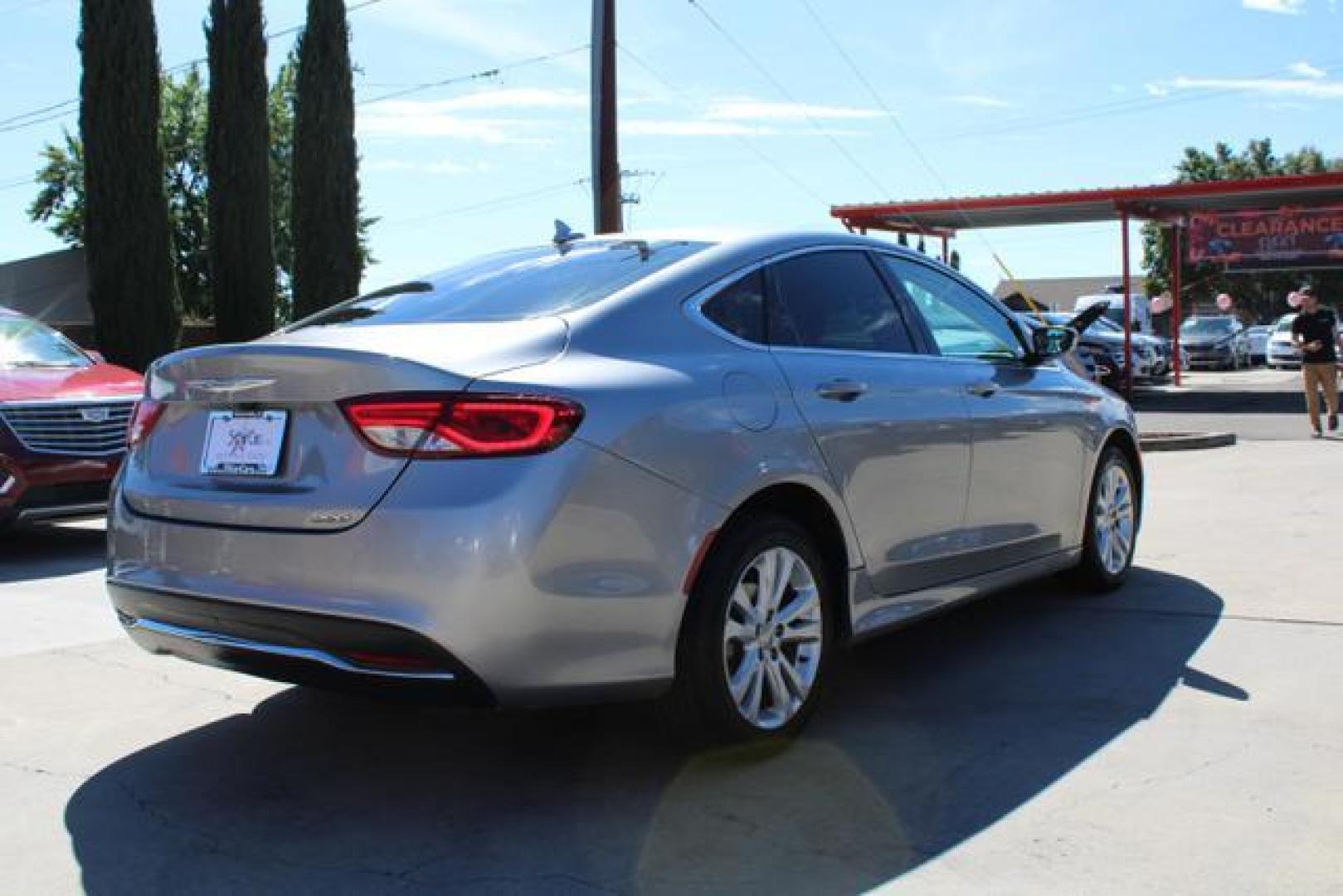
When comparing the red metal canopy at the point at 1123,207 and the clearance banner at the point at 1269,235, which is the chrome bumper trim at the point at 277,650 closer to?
the red metal canopy at the point at 1123,207

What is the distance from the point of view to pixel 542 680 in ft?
10.6

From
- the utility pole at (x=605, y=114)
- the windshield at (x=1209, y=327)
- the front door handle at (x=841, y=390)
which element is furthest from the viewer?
the windshield at (x=1209, y=327)

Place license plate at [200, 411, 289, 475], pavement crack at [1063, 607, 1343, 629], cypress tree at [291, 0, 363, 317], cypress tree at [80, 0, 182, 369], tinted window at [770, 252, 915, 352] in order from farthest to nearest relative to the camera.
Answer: cypress tree at [291, 0, 363, 317], cypress tree at [80, 0, 182, 369], pavement crack at [1063, 607, 1343, 629], tinted window at [770, 252, 915, 352], license plate at [200, 411, 289, 475]

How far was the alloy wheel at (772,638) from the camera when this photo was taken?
3.69 m

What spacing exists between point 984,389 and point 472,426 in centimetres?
240

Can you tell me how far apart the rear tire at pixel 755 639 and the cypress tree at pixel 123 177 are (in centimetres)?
1687

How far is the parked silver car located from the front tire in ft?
4.58

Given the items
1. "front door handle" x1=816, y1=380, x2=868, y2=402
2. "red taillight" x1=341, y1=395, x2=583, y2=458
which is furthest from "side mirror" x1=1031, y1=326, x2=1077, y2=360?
"red taillight" x1=341, y1=395, x2=583, y2=458

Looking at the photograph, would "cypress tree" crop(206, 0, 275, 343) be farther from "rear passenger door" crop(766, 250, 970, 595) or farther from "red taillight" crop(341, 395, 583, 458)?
"red taillight" crop(341, 395, 583, 458)

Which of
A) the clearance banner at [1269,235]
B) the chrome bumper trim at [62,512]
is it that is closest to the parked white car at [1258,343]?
the clearance banner at [1269,235]

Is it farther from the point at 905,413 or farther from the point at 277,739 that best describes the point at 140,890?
the point at 905,413

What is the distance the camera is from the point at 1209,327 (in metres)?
37.6

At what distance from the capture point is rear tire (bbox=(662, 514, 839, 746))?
140 inches

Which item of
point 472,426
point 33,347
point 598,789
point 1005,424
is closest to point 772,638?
point 598,789
